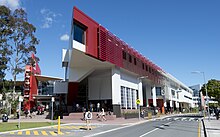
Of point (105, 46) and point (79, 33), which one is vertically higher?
point (79, 33)

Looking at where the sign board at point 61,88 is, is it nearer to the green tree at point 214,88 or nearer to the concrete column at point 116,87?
the concrete column at point 116,87

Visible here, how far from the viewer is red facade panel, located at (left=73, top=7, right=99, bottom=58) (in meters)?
30.8

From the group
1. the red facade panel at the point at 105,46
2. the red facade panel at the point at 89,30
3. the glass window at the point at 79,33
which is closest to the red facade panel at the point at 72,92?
the red facade panel at the point at 105,46

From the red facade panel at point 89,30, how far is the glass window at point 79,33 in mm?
663

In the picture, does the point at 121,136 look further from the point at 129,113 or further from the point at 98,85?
the point at 98,85

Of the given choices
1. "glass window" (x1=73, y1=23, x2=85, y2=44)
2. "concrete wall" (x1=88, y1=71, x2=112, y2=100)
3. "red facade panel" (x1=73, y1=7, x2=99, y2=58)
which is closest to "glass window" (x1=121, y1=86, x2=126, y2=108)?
"concrete wall" (x1=88, y1=71, x2=112, y2=100)

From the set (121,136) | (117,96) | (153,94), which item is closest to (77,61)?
(117,96)

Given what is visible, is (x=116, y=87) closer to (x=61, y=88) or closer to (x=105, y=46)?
(x=105, y=46)

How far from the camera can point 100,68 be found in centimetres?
4212

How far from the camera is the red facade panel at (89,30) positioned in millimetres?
30750

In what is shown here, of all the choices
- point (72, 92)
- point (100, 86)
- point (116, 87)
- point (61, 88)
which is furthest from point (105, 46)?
point (61, 88)

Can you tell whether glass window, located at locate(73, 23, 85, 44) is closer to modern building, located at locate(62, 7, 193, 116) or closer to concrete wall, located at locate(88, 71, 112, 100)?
modern building, located at locate(62, 7, 193, 116)

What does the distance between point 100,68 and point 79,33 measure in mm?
11767

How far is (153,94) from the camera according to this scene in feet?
215
